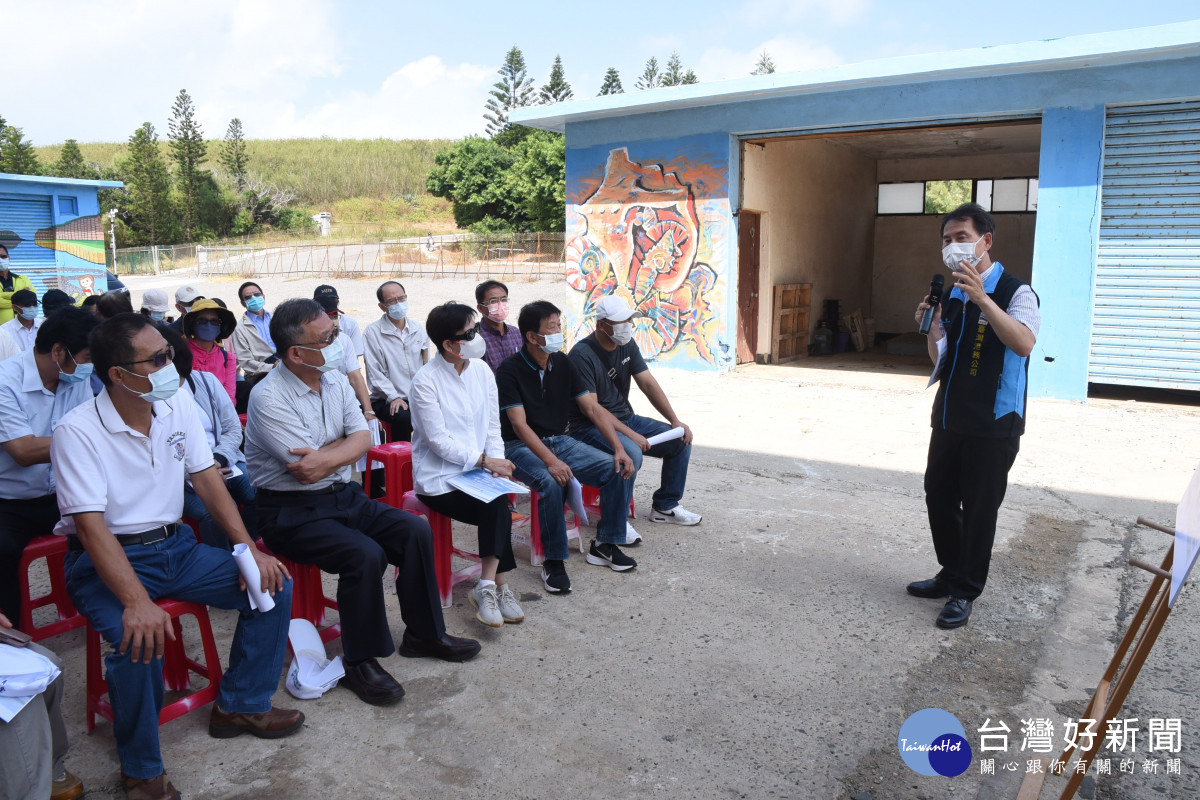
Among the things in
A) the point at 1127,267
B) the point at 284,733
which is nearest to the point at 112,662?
the point at 284,733

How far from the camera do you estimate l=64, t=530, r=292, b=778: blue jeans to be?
2576 mm

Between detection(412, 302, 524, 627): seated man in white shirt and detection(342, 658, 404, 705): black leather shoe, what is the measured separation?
67 centimetres

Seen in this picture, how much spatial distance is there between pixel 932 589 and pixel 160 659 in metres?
3.47

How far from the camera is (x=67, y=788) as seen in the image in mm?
2559

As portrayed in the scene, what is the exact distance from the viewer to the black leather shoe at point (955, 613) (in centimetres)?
385

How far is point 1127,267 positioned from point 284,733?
33.8 feet

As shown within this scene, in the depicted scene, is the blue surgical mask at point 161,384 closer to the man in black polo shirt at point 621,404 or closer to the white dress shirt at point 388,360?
the man in black polo shirt at point 621,404

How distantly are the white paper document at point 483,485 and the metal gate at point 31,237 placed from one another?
19.4 meters

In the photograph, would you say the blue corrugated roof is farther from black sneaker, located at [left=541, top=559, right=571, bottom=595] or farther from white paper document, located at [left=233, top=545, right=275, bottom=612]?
white paper document, located at [left=233, top=545, right=275, bottom=612]

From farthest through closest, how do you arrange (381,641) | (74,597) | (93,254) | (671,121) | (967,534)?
1. (93,254)
2. (671,121)
3. (967,534)
4. (381,641)
5. (74,597)

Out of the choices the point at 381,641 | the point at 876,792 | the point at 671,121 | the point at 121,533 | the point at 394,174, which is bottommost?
the point at 876,792

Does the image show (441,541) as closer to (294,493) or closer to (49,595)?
(294,493)

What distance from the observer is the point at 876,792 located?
2.68 metres

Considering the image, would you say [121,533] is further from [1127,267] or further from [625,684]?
[1127,267]
